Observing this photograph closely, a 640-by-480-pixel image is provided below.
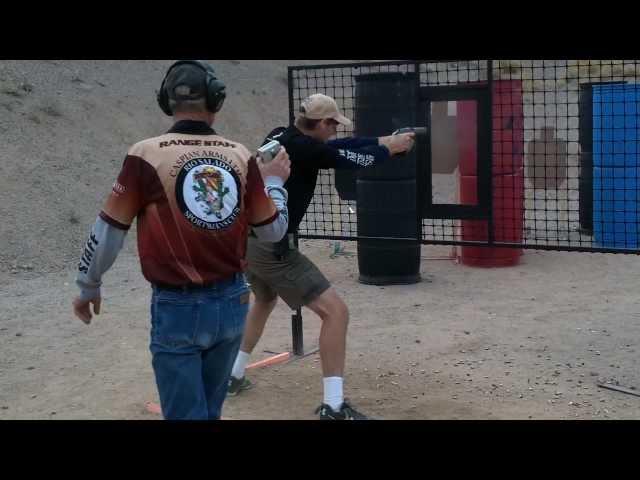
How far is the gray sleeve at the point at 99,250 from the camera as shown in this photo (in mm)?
2996

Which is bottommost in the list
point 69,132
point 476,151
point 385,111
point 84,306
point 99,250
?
point 84,306

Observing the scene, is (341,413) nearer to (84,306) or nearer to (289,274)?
(289,274)

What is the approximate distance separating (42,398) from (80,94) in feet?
40.9

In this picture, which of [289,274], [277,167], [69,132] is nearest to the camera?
[277,167]

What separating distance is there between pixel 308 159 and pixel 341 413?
1463 millimetres

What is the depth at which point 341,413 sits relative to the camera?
468cm

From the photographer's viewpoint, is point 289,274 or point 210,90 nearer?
point 210,90

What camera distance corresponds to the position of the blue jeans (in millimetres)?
3039

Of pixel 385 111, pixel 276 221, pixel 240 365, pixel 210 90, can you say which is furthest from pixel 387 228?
pixel 210 90

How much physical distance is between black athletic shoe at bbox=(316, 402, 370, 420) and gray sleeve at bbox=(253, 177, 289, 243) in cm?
152

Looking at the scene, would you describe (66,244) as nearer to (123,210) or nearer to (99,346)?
(99,346)

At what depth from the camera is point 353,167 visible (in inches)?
186

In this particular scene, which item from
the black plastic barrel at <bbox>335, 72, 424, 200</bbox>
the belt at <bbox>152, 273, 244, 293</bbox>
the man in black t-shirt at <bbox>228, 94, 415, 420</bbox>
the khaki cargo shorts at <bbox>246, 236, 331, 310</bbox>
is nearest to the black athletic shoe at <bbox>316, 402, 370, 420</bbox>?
the man in black t-shirt at <bbox>228, 94, 415, 420</bbox>

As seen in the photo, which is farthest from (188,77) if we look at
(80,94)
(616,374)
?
(80,94)
